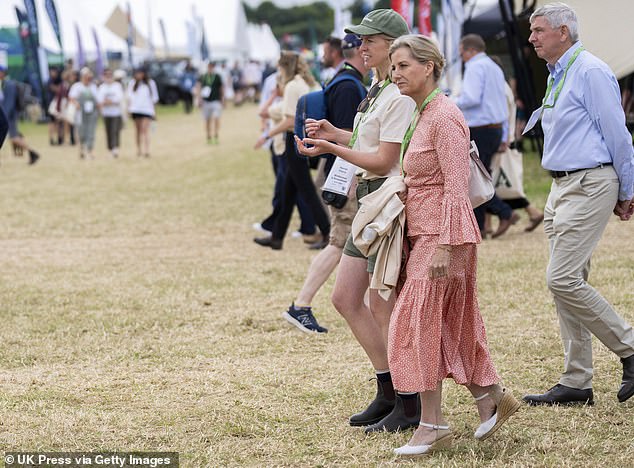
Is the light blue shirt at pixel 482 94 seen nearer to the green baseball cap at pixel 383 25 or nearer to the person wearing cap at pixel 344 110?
the person wearing cap at pixel 344 110

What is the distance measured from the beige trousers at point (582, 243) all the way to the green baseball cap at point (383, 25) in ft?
3.47

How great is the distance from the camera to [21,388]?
5.52 m

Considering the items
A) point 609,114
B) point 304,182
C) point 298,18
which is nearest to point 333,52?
point 304,182

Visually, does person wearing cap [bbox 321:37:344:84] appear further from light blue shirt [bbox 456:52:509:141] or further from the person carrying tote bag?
the person carrying tote bag

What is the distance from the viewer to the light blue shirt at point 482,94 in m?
9.74

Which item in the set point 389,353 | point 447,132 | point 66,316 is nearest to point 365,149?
point 447,132

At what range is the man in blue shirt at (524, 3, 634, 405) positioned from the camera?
15.5 ft

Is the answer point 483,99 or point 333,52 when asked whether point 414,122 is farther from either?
point 483,99

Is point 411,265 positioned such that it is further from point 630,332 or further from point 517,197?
point 517,197

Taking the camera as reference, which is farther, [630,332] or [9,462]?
[630,332]

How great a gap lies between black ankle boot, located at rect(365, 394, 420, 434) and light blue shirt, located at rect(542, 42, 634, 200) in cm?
131

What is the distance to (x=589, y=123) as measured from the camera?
4754mm

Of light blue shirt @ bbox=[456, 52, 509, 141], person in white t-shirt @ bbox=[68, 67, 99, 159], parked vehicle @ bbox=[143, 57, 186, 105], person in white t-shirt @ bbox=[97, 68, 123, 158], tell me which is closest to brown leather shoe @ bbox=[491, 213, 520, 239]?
light blue shirt @ bbox=[456, 52, 509, 141]

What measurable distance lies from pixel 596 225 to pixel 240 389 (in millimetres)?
2037
